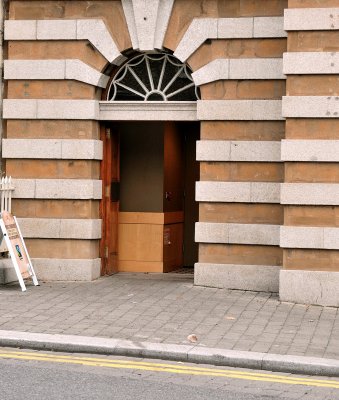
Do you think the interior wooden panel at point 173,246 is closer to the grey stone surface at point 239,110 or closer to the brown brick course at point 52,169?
the brown brick course at point 52,169

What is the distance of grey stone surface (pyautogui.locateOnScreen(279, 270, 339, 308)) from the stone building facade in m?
0.03

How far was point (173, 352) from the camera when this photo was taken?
368 inches

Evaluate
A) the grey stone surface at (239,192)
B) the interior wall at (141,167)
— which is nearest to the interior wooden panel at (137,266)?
the interior wall at (141,167)

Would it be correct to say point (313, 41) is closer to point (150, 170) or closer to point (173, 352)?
point (150, 170)

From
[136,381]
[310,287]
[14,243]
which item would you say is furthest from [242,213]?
[136,381]

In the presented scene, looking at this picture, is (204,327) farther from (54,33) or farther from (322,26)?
(54,33)

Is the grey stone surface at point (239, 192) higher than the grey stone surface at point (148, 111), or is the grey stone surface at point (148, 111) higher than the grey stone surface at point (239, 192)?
the grey stone surface at point (148, 111)

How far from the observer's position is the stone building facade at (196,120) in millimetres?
12719

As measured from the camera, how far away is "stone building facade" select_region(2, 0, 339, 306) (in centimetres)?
1272

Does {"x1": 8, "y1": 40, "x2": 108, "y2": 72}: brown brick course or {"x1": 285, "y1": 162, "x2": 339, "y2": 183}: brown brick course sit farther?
{"x1": 8, "y1": 40, "x2": 108, "y2": 72}: brown brick course

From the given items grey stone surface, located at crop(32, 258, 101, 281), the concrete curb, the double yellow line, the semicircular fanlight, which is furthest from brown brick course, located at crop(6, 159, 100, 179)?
the double yellow line

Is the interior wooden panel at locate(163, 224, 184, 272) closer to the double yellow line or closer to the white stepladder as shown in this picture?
the white stepladder

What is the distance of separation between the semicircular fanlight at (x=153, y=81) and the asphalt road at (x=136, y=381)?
20.3 feet

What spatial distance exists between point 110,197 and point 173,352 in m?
6.22
